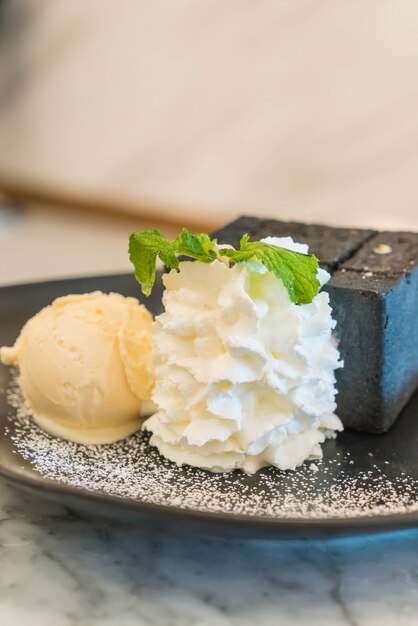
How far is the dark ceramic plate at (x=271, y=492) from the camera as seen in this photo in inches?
36.4

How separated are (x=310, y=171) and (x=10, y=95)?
1.42m

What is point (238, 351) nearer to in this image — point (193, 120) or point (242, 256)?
point (242, 256)

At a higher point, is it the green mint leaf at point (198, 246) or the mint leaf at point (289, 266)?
the green mint leaf at point (198, 246)

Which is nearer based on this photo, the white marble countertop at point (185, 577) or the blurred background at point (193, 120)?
the white marble countertop at point (185, 577)

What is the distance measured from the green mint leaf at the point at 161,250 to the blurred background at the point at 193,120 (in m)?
1.61

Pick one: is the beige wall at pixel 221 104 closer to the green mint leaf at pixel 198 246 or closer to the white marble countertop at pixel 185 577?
the green mint leaf at pixel 198 246

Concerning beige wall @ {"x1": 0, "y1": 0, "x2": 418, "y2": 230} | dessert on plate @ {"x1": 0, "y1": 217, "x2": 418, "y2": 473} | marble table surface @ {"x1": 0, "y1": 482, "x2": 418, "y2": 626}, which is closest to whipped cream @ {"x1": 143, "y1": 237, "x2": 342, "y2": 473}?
dessert on plate @ {"x1": 0, "y1": 217, "x2": 418, "y2": 473}

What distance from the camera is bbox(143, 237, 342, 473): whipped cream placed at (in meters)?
1.08

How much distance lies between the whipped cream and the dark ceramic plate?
3 cm

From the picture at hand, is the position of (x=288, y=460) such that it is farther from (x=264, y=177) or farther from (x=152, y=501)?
(x=264, y=177)

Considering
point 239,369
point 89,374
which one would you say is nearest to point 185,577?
point 239,369

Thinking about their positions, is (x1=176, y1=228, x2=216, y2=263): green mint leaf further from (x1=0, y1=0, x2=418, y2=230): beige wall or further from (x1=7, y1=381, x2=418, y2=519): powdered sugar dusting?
(x1=0, y1=0, x2=418, y2=230): beige wall

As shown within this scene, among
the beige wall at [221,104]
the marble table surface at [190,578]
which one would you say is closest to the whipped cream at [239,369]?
the marble table surface at [190,578]

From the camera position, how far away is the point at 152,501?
3.22 ft
